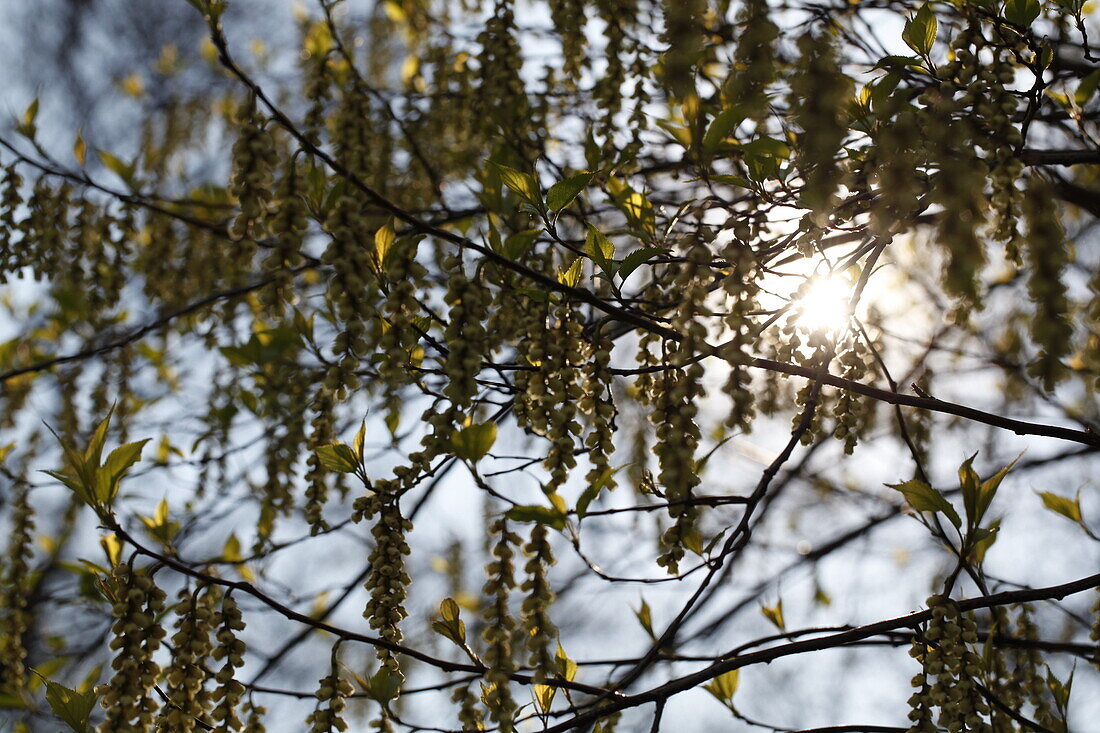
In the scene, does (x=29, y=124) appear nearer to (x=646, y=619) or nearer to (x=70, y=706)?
(x=70, y=706)

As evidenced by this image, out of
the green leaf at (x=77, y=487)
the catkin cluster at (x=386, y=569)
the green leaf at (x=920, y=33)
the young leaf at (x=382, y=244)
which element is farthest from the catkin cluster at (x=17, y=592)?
the green leaf at (x=920, y=33)

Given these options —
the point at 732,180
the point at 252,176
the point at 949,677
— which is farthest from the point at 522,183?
the point at 949,677

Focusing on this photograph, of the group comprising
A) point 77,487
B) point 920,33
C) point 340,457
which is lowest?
point 77,487

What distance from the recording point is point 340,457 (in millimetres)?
1547

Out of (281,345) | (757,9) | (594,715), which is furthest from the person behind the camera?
(281,345)

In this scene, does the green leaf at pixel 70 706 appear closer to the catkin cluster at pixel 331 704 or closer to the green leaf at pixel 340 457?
the catkin cluster at pixel 331 704

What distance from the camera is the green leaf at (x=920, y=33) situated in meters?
1.58

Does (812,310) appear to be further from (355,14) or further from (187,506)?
(355,14)

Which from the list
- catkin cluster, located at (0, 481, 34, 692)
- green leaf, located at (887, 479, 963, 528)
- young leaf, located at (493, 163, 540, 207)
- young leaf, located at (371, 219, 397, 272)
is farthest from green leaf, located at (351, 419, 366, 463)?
catkin cluster, located at (0, 481, 34, 692)

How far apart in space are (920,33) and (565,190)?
2.56ft

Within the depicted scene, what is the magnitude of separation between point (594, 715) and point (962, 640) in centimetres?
63

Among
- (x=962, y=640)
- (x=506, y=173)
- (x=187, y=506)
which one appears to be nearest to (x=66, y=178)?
(x=187, y=506)

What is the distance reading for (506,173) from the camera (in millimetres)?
1535

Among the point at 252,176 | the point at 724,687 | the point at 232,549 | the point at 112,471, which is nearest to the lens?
the point at 252,176
